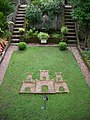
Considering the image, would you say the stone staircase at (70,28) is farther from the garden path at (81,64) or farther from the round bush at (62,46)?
the round bush at (62,46)

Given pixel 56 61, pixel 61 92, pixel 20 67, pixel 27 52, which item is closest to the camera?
pixel 61 92

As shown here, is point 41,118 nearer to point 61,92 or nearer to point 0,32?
point 61,92

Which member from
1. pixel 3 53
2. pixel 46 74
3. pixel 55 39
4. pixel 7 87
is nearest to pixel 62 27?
pixel 55 39

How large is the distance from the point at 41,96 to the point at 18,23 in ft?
29.3

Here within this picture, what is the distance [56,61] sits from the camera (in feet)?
41.9

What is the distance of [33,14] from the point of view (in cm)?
1653

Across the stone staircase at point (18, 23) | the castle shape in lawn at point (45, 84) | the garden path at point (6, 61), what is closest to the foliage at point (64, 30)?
the stone staircase at point (18, 23)

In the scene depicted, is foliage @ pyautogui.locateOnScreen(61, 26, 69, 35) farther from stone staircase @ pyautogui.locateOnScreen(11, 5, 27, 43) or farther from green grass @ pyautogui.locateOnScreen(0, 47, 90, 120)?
stone staircase @ pyautogui.locateOnScreen(11, 5, 27, 43)

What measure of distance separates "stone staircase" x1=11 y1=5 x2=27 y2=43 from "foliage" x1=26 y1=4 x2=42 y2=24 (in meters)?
0.66

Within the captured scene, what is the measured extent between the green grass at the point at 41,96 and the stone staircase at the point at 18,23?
7.28 feet

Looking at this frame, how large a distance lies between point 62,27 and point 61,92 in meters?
7.63

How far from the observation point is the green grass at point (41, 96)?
25.6ft

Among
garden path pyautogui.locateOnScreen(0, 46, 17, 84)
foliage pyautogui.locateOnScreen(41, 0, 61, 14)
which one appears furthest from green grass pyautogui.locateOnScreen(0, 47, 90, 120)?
foliage pyautogui.locateOnScreen(41, 0, 61, 14)

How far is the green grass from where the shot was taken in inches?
307
